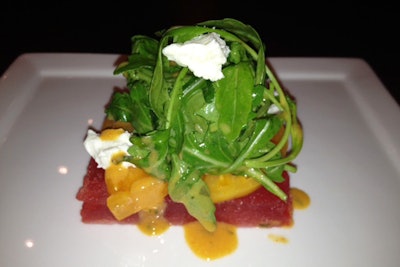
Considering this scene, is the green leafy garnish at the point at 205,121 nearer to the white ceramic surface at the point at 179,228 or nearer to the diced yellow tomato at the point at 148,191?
the diced yellow tomato at the point at 148,191

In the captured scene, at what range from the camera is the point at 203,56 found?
223 cm

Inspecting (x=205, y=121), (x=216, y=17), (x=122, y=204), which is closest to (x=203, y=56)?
(x=205, y=121)

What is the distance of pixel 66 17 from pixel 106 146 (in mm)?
3007

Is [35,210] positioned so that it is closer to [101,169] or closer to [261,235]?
[101,169]

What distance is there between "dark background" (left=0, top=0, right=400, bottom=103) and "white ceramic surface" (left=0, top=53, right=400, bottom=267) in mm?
698

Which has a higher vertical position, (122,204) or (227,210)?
(122,204)

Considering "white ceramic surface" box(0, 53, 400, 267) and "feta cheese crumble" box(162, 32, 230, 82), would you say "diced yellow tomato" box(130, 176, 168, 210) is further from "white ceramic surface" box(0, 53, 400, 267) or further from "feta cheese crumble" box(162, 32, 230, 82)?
"feta cheese crumble" box(162, 32, 230, 82)

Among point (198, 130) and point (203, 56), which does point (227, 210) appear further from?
point (203, 56)

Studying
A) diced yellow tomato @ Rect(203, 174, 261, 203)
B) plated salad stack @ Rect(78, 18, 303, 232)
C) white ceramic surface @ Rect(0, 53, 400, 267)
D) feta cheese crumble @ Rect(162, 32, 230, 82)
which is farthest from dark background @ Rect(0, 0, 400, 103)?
feta cheese crumble @ Rect(162, 32, 230, 82)

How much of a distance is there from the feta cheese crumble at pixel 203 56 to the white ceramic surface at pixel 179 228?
89 centimetres

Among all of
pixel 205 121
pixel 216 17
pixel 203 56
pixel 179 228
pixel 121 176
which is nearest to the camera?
pixel 203 56

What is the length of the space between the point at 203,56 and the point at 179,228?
3.14ft

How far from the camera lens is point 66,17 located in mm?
5125

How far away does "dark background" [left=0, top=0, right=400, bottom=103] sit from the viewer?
178 inches
